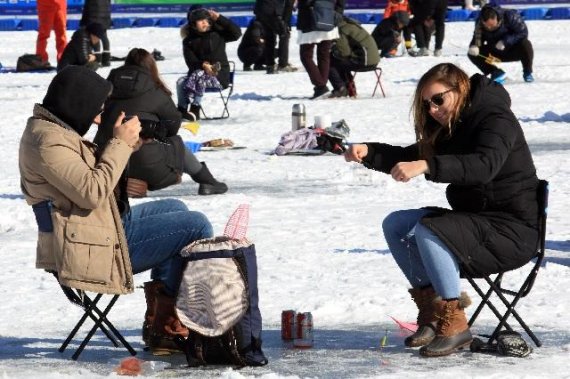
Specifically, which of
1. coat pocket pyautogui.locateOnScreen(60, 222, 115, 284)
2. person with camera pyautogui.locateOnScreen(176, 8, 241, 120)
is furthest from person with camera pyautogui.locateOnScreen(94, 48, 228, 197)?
person with camera pyautogui.locateOnScreen(176, 8, 241, 120)

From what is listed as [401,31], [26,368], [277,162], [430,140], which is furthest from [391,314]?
[401,31]

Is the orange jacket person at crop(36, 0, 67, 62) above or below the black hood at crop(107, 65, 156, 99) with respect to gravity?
below

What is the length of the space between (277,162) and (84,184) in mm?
7218

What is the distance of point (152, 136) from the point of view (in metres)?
6.58

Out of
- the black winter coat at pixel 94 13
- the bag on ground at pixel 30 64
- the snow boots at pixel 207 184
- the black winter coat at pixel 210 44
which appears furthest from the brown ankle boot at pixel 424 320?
the bag on ground at pixel 30 64

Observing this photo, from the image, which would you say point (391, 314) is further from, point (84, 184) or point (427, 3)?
point (427, 3)

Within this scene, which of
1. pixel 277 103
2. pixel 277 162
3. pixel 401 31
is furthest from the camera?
pixel 401 31

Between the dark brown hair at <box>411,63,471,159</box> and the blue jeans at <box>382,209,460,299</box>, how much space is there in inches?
11.7

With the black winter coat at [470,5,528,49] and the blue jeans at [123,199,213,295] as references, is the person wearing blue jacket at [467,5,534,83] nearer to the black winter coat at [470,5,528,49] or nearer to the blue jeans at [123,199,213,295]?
the black winter coat at [470,5,528,49]

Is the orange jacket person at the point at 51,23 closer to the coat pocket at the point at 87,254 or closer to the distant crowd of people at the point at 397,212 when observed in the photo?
the distant crowd of people at the point at 397,212

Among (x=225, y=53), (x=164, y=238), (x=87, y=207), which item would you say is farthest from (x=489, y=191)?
(x=225, y=53)

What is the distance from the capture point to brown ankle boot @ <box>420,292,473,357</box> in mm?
5738

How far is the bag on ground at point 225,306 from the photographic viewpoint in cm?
567

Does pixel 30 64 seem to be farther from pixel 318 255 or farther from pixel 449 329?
pixel 449 329
